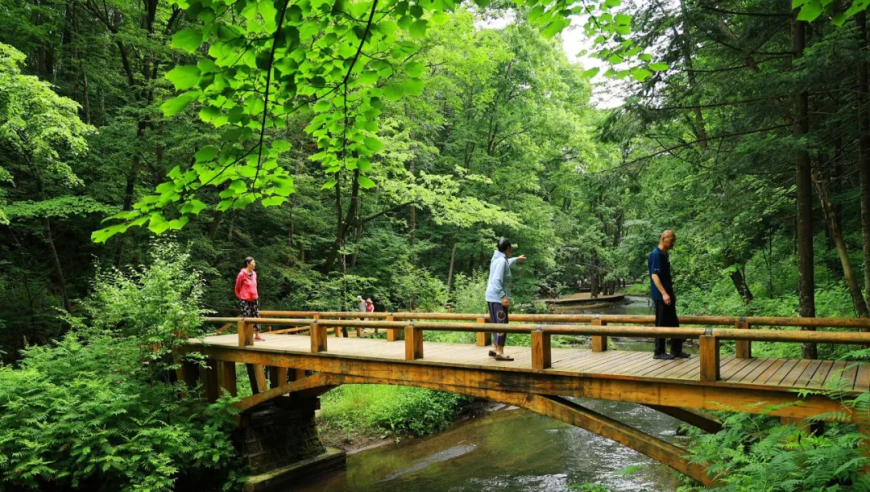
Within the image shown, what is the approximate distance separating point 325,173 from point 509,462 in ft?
24.7

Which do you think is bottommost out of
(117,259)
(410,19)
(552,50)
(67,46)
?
(117,259)

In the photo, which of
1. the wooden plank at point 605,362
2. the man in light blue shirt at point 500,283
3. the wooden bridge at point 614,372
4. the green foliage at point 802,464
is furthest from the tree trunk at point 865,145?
the man in light blue shirt at point 500,283

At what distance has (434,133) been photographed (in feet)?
78.8

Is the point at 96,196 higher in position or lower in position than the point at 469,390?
higher

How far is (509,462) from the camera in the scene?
10.9 m

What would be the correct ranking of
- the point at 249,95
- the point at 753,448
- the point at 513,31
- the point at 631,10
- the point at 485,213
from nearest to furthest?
the point at 249,95 < the point at 753,448 < the point at 631,10 < the point at 485,213 < the point at 513,31

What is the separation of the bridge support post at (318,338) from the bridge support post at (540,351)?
420 centimetres

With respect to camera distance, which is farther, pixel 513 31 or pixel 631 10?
pixel 513 31

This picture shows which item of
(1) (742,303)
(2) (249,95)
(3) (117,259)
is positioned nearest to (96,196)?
(3) (117,259)

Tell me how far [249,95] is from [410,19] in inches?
40.0

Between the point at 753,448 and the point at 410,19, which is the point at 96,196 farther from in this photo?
the point at 753,448

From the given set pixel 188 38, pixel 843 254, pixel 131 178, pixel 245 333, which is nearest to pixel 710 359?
pixel 843 254

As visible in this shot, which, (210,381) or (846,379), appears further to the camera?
(210,381)

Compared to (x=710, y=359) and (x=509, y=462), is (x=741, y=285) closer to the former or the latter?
(x=509, y=462)
